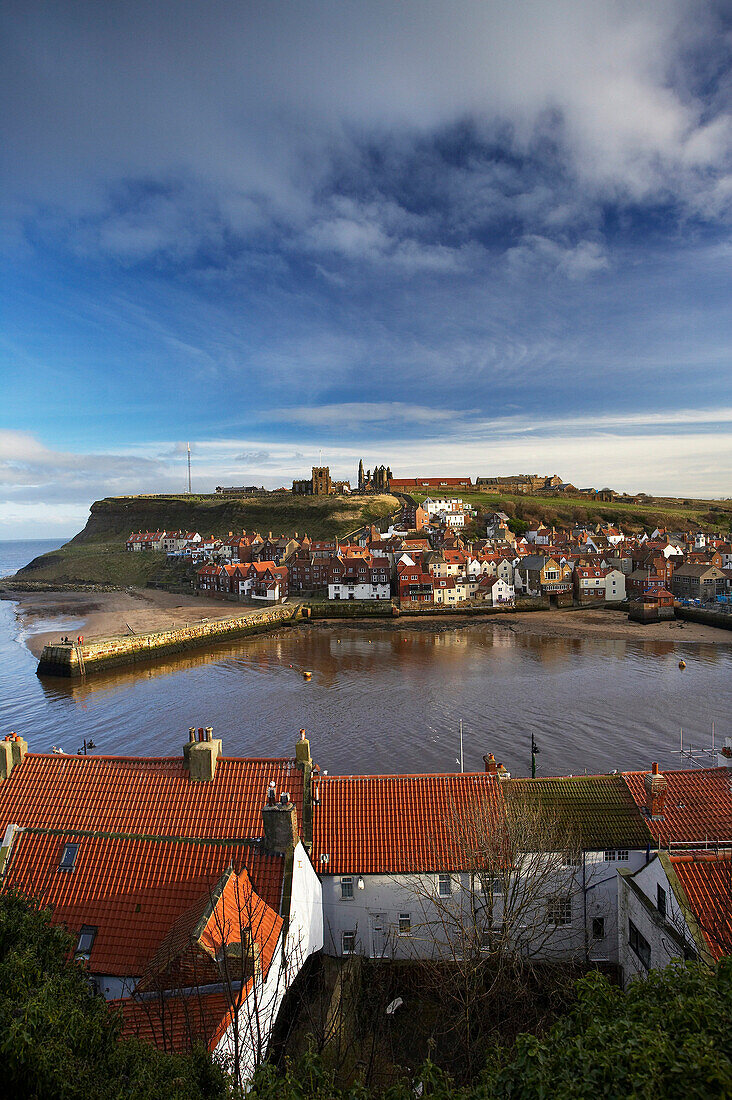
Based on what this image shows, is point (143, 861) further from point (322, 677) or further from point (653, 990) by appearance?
point (322, 677)

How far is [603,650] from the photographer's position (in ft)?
178

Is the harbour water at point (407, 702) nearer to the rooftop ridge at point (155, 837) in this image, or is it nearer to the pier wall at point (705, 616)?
the pier wall at point (705, 616)

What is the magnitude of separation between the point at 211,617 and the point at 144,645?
1516 cm

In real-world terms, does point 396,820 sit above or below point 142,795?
below

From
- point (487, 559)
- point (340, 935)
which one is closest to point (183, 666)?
point (340, 935)

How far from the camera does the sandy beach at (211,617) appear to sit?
6094 centimetres

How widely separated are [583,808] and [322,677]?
1308 inches

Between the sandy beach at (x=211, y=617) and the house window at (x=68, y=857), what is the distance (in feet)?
155

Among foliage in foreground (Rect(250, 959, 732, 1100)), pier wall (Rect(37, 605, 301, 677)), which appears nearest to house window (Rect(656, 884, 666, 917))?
foliage in foreground (Rect(250, 959, 732, 1100))

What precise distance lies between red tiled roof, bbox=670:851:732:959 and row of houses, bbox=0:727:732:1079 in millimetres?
29

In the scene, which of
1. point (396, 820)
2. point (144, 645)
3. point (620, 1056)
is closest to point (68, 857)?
point (396, 820)

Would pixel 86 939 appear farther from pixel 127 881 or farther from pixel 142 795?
pixel 142 795

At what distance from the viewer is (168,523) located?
15262cm

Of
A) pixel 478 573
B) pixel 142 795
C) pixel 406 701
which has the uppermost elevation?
pixel 142 795
